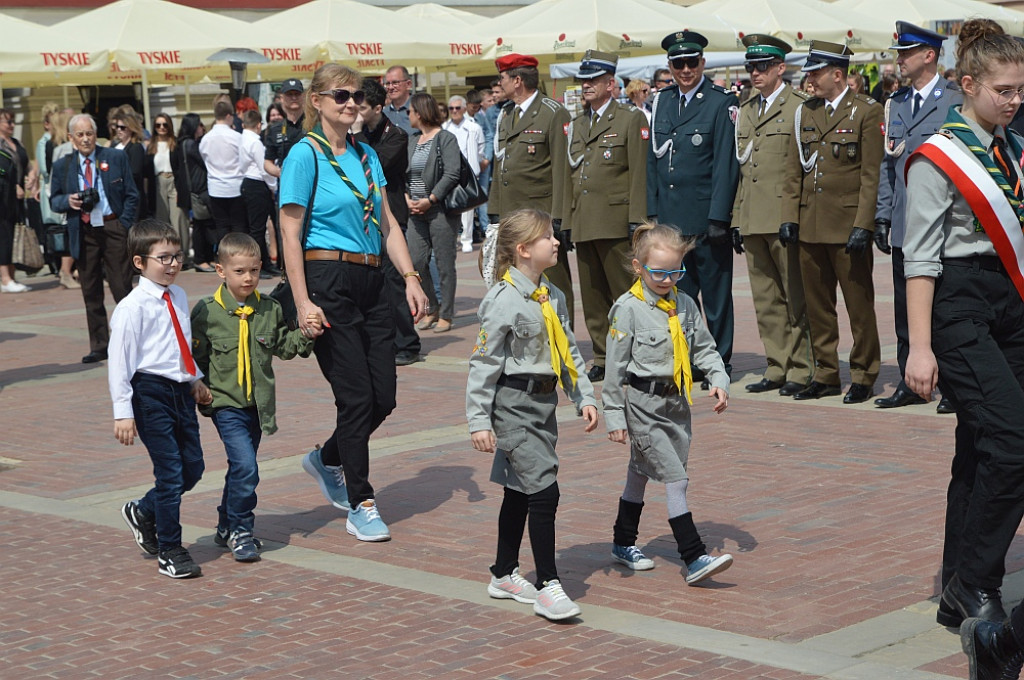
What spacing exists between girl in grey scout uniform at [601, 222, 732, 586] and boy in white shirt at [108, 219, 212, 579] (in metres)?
1.75

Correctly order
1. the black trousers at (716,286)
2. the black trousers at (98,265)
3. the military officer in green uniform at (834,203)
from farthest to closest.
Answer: the black trousers at (98,265) < the black trousers at (716,286) < the military officer in green uniform at (834,203)

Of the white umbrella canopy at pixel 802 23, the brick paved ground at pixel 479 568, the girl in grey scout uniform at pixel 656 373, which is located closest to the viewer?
the brick paved ground at pixel 479 568

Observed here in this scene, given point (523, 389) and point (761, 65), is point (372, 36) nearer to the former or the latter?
point (761, 65)

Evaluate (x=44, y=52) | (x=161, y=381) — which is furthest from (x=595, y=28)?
(x=161, y=381)

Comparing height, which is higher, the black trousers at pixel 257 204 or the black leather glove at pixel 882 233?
the black leather glove at pixel 882 233

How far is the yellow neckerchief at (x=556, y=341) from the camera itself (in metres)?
5.39

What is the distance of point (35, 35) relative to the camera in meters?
19.8

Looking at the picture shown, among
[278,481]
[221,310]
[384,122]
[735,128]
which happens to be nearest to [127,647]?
[221,310]

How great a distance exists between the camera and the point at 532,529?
5293 mm

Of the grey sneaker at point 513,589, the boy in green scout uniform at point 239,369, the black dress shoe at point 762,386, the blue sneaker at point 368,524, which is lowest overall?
the black dress shoe at point 762,386

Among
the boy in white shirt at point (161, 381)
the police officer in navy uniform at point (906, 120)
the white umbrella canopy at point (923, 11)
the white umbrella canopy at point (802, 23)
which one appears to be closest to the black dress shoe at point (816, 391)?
the police officer in navy uniform at point (906, 120)

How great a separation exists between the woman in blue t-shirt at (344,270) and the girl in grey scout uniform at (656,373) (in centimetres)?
110

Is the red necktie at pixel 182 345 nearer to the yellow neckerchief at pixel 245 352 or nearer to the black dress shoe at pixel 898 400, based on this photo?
the yellow neckerchief at pixel 245 352

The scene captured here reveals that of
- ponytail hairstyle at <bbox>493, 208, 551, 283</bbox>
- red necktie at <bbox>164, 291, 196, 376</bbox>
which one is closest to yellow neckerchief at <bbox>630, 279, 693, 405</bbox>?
ponytail hairstyle at <bbox>493, 208, 551, 283</bbox>
